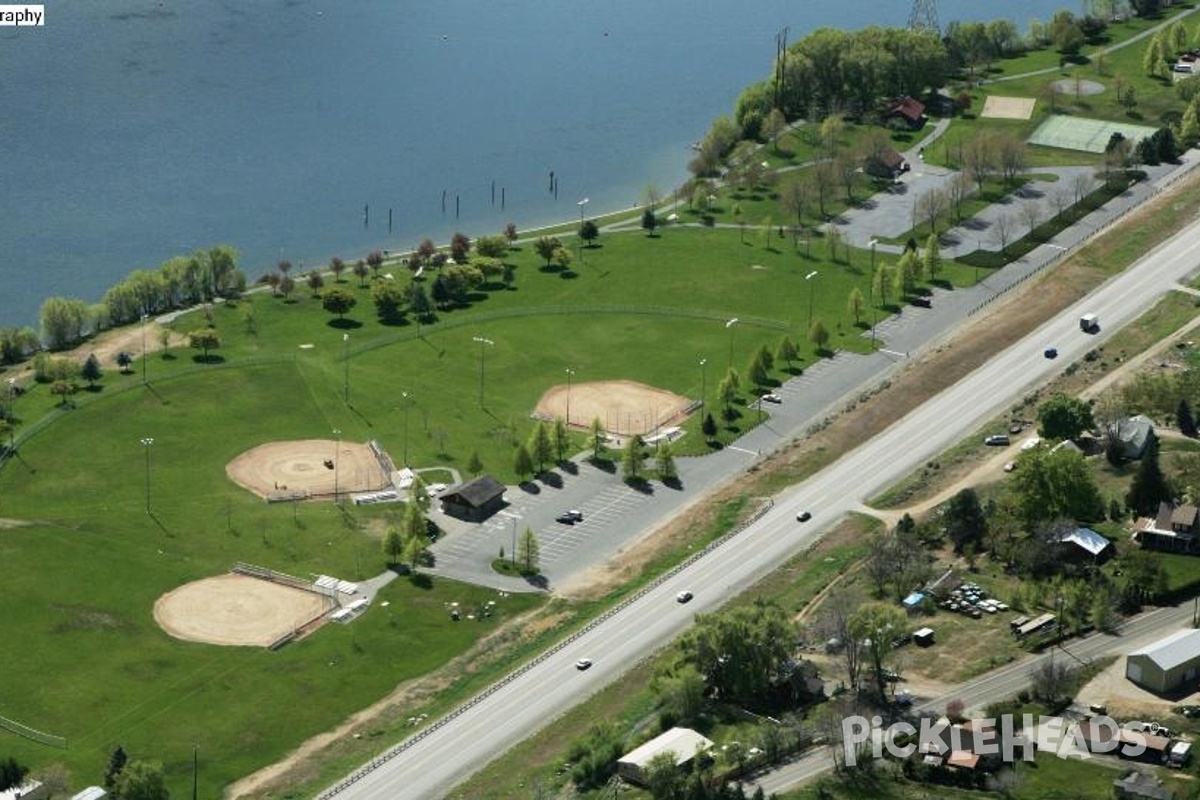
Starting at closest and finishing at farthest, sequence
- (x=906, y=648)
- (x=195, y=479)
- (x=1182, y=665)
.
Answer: (x=1182, y=665)
(x=906, y=648)
(x=195, y=479)

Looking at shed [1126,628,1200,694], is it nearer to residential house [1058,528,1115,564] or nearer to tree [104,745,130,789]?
residential house [1058,528,1115,564]

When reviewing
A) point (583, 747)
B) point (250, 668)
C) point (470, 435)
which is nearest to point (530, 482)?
point (470, 435)

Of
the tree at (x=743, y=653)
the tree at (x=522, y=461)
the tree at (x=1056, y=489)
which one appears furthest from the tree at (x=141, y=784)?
the tree at (x=1056, y=489)

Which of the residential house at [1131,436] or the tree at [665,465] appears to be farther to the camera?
the tree at [665,465]

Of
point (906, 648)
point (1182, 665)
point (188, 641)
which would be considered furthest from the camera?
point (188, 641)

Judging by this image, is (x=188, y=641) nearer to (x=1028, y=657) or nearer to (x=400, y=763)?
(x=400, y=763)

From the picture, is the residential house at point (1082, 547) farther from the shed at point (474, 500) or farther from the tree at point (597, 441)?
the shed at point (474, 500)
